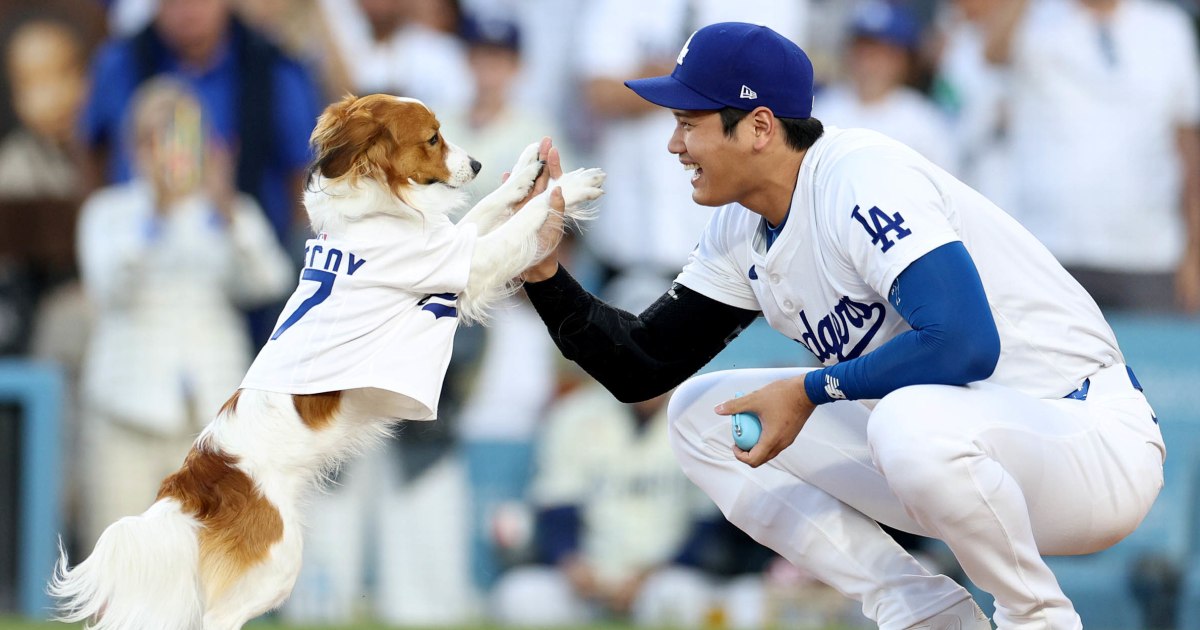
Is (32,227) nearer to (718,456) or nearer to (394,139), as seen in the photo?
(394,139)

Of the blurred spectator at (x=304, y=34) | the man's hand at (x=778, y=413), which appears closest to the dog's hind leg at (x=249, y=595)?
the man's hand at (x=778, y=413)

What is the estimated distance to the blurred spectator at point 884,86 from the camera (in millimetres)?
6957

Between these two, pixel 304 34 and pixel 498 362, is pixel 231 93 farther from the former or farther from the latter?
pixel 498 362

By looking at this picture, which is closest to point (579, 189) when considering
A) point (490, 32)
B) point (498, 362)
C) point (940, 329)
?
point (940, 329)

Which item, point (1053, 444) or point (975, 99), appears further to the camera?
point (975, 99)

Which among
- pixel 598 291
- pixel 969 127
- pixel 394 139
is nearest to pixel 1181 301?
pixel 969 127

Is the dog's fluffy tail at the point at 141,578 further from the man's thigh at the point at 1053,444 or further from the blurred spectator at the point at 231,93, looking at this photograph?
the blurred spectator at the point at 231,93

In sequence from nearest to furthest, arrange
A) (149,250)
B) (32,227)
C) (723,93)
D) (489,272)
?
(723,93), (489,272), (149,250), (32,227)

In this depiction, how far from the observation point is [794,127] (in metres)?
3.46

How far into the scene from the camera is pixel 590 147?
7.09 metres

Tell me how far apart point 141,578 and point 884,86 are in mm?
4694

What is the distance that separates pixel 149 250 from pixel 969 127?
3983 mm

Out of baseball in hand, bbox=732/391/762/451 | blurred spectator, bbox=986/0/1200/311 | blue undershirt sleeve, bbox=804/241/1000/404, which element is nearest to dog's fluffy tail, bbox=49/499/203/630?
baseball in hand, bbox=732/391/762/451

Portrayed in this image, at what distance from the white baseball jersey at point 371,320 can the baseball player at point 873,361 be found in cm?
29
